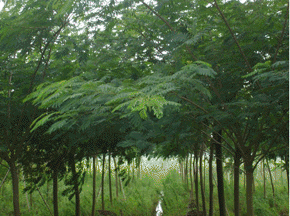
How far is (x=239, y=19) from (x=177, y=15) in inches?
22.7

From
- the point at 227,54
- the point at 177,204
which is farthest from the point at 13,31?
the point at 177,204

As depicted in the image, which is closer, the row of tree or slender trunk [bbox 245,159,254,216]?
the row of tree

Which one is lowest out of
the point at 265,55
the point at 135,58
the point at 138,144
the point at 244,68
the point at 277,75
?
the point at 138,144

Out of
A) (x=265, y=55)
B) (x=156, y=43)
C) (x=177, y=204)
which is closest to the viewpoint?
(x=265, y=55)

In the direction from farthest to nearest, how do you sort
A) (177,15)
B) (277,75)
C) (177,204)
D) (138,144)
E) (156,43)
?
(177,204) < (156,43) < (177,15) < (138,144) < (277,75)

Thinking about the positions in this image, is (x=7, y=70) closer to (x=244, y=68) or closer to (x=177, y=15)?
(x=177, y=15)

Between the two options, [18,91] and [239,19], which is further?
[18,91]

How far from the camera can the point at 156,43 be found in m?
3.27

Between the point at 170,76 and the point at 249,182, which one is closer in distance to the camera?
the point at 170,76

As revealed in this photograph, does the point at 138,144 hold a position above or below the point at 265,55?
below

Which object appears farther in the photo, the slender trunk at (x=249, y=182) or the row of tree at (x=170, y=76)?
the slender trunk at (x=249, y=182)

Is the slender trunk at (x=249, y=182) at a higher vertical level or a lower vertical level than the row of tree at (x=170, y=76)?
lower

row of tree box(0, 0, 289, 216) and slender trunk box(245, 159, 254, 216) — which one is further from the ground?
Result: row of tree box(0, 0, 289, 216)

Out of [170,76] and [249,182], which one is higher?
[170,76]
